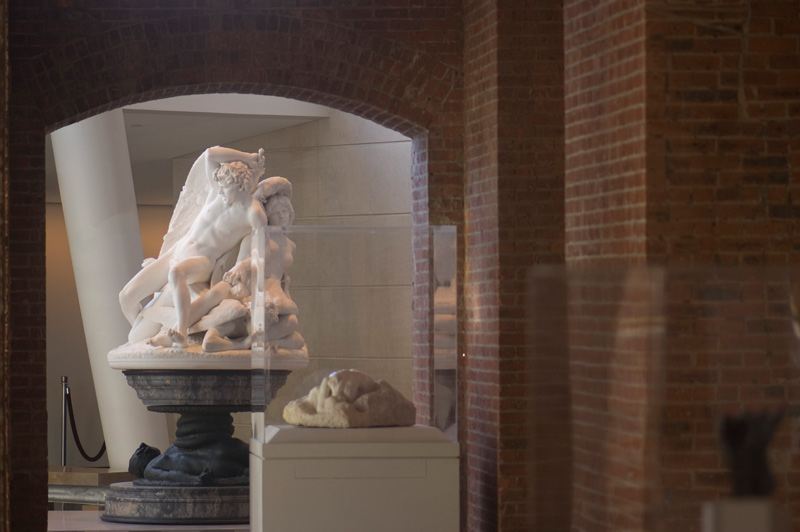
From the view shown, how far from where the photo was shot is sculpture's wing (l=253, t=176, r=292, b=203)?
787 centimetres

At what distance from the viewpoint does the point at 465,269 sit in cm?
763

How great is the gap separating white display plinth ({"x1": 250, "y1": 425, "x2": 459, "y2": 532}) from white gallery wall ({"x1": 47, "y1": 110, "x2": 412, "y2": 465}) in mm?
252

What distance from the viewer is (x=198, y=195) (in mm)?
8508

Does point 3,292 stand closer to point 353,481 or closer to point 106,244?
point 353,481

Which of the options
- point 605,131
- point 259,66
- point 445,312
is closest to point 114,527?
point 445,312

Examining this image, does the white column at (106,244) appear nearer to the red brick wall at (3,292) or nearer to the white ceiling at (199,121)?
the white ceiling at (199,121)

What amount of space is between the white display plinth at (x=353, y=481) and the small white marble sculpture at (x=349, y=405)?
0.05m

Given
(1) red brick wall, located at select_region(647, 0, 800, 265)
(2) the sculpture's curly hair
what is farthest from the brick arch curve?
(1) red brick wall, located at select_region(647, 0, 800, 265)

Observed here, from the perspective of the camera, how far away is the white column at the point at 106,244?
38.5 feet

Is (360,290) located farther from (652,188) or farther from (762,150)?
(762,150)

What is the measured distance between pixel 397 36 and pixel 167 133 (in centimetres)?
575

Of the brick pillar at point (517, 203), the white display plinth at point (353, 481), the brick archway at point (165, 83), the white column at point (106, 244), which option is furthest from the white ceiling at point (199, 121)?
the white display plinth at point (353, 481)

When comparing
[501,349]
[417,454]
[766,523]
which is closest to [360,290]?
[417,454]

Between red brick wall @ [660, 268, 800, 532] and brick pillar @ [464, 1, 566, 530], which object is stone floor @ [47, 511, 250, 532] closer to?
brick pillar @ [464, 1, 566, 530]
